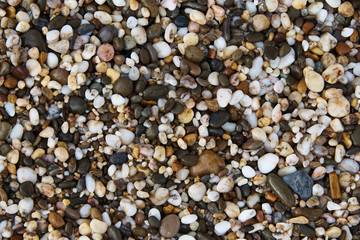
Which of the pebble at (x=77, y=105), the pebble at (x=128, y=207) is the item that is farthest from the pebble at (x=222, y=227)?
the pebble at (x=77, y=105)

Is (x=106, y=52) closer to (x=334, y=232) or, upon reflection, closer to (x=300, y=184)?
(x=300, y=184)

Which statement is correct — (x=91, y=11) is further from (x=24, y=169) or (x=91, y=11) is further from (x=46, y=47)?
(x=24, y=169)

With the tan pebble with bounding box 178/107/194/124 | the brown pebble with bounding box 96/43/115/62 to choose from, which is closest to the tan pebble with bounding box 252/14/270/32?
the tan pebble with bounding box 178/107/194/124

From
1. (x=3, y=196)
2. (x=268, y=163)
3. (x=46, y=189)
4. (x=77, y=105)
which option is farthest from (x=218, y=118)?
(x=3, y=196)

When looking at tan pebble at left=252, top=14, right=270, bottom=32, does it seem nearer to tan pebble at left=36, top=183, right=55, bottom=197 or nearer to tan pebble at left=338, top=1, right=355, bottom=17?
tan pebble at left=338, top=1, right=355, bottom=17

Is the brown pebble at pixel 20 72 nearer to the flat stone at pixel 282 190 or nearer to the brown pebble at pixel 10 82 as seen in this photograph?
the brown pebble at pixel 10 82
